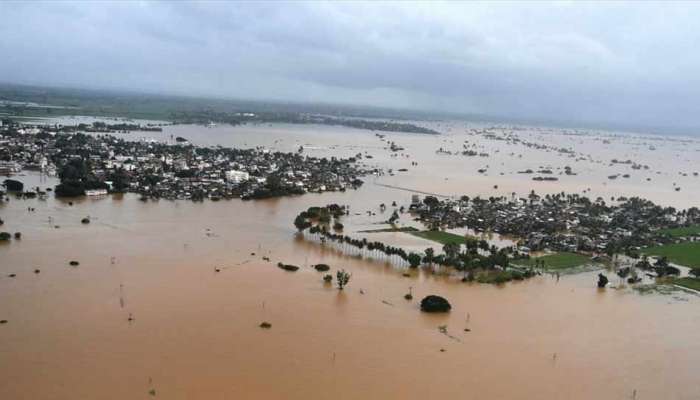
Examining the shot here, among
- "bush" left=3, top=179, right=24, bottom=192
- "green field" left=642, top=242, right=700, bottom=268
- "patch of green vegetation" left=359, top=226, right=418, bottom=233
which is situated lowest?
"patch of green vegetation" left=359, top=226, right=418, bottom=233

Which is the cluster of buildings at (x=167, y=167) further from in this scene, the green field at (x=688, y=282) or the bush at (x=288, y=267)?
the green field at (x=688, y=282)

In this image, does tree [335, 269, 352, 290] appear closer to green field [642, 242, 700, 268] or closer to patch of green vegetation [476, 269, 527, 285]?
patch of green vegetation [476, 269, 527, 285]

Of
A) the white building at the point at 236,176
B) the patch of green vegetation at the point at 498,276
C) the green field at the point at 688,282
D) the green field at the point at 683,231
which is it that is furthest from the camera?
the white building at the point at 236,176

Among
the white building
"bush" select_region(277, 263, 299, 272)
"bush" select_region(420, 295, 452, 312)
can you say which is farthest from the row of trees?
the white building

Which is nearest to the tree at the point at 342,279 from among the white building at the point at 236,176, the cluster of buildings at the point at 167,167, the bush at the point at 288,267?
the bush at the point at 288,267

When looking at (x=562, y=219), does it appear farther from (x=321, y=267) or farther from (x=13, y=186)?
(x=13, y=186)

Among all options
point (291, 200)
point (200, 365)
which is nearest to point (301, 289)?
point (200, 365)

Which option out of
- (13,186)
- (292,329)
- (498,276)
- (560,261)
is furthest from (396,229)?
(13,186)
